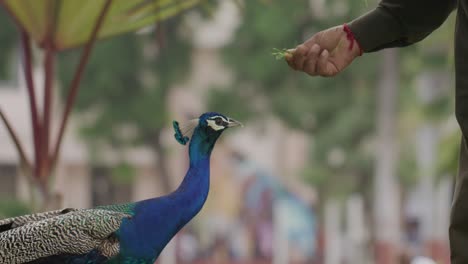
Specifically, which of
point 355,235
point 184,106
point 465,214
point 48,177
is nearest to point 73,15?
point 48,177

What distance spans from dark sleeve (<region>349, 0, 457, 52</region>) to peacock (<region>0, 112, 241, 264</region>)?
243mm

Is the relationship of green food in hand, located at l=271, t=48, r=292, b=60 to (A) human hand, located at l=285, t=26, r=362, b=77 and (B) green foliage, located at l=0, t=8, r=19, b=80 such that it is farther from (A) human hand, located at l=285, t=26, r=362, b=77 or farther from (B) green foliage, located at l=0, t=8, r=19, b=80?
(B) green foliage, located at l=0, t=8, r=19, b=80

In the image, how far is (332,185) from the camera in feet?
88.9

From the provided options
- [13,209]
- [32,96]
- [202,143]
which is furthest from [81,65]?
[13,209]

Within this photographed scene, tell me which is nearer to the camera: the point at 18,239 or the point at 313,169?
the point at 18,239

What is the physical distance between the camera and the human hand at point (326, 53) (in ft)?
5.99

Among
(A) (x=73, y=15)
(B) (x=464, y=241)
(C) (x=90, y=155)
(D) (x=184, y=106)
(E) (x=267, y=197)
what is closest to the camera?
(B) (x=464, y=241)

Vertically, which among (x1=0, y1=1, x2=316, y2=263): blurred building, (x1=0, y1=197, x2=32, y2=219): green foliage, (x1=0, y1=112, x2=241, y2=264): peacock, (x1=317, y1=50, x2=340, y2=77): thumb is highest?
(x1=317, y1=50, x2=340, y2=77): thumb

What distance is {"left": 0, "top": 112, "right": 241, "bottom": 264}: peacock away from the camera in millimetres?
1884

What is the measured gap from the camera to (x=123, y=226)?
1.92 m

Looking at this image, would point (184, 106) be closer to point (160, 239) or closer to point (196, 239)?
point (196, 239)

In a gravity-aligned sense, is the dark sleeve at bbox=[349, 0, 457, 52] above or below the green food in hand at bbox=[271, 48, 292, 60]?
below

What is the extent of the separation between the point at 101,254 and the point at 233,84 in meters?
24.9

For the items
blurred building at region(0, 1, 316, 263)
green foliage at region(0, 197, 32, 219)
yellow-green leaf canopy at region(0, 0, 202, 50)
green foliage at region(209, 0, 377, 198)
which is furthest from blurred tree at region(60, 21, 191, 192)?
yellow-green leaf canopy at region(0, 0, 202, 50)
